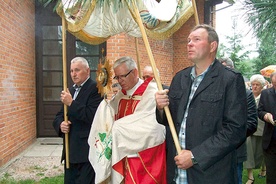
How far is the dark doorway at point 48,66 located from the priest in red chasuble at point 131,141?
5231mm

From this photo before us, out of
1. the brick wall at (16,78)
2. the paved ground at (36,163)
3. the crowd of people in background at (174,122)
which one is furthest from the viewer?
the brick wall at (16,78)

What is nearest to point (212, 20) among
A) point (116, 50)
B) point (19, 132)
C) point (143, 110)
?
point (116, 50)

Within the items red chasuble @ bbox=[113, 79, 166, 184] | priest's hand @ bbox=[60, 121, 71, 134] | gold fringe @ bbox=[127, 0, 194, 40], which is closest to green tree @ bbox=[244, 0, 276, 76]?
gold fringe @ bbox=[127, 0, 194, 40]

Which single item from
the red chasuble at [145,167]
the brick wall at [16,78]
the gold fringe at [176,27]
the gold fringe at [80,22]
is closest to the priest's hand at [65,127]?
the red chasuble at [145,167]

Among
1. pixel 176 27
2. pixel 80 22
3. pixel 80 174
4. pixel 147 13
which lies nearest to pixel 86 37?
pixel 80 22

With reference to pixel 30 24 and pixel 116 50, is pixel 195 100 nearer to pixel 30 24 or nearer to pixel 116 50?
pixel 116 50

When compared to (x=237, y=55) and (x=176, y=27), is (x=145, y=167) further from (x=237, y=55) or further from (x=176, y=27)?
(x=237, y=55)

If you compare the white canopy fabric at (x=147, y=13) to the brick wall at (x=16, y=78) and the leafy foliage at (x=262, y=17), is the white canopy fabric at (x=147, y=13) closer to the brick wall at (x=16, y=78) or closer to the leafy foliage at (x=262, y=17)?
the leafy foliage at (x=262, y=17)

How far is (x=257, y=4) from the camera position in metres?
3.28

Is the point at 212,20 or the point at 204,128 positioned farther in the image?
the point at 212,20

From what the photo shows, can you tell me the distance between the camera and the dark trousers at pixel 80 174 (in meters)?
3.62

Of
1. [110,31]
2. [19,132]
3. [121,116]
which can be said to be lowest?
[19,132]

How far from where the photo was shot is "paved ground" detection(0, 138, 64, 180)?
18.9 ft

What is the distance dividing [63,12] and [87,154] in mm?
1581
